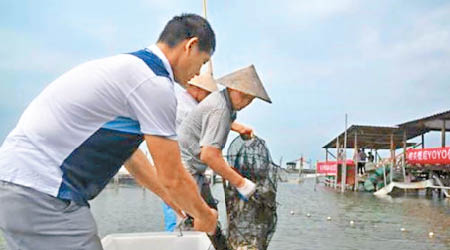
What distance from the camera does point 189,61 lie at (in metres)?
1.65

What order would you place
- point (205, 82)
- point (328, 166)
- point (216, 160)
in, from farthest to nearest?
point (328, 166) → point (205, 82) → point (216, 160)

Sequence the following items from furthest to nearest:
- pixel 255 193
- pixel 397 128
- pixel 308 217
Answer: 1. pixel 397 128
2. pixel 308 217
3. pixel 255 193

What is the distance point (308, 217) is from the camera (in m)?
12.8

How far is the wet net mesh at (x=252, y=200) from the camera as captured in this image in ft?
10.5

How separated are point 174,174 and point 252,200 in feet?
5.68

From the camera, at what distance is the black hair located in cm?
163

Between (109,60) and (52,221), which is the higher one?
(109,60)

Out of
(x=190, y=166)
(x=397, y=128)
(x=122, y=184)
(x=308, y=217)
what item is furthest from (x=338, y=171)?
(x=190, y=166)

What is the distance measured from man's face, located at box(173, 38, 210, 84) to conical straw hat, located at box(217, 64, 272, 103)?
123 cm

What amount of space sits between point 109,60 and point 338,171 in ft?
90.8

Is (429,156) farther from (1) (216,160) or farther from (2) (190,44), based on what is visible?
(2) (190,44)

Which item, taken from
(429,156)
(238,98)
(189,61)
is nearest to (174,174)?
(189,61)

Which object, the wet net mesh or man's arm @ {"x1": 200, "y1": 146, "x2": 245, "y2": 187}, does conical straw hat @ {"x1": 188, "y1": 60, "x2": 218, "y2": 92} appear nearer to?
the wet net mesh

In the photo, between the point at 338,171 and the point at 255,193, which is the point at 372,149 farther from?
the point at 255,193
